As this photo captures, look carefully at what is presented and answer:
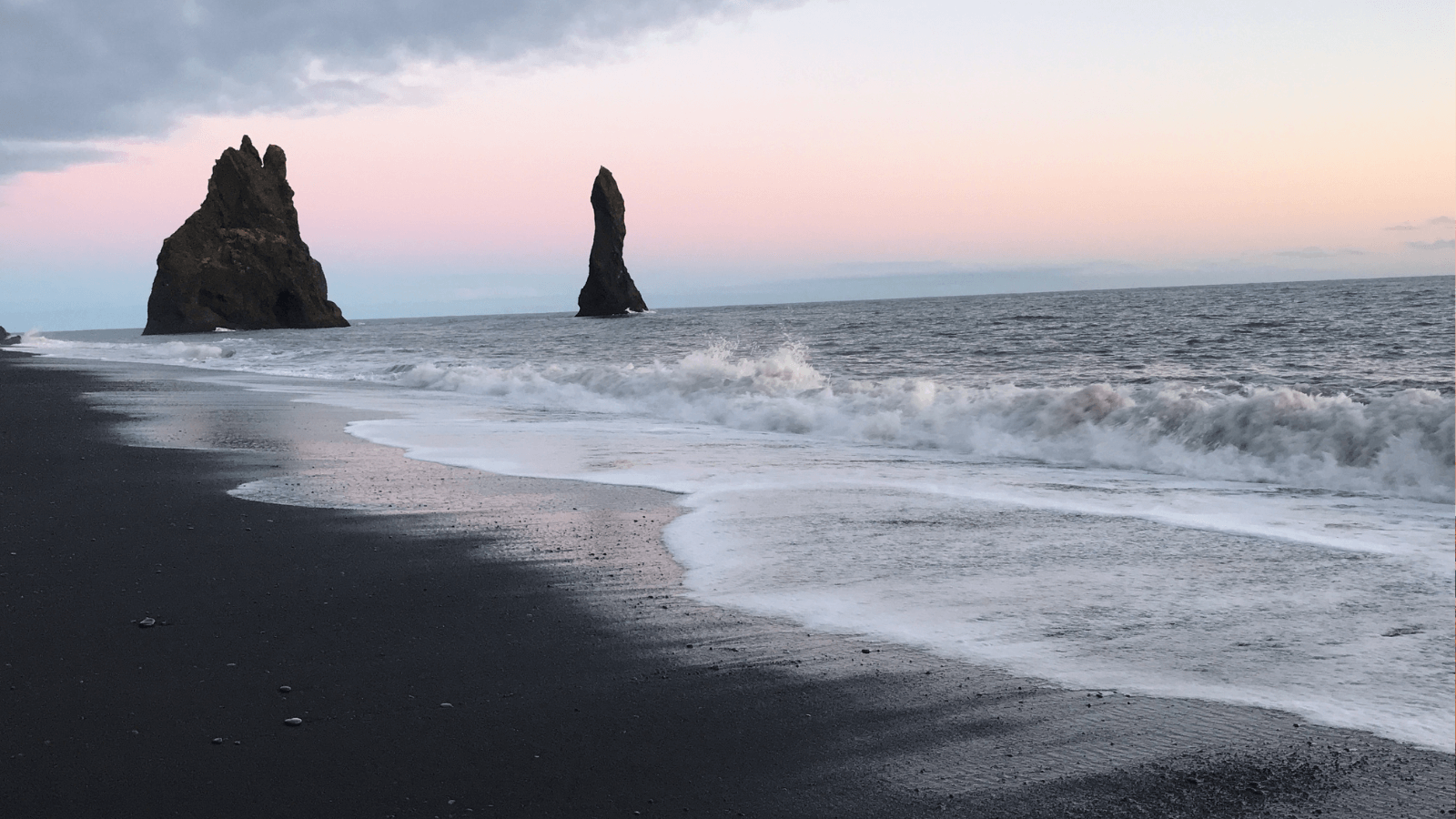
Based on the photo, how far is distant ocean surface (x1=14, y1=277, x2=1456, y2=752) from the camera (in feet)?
12.5

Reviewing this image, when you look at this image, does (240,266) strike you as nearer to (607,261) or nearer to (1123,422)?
(607,261)

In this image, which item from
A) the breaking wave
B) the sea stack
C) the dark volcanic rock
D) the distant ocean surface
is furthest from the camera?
the sea stack

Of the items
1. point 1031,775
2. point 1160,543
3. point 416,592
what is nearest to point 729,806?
point 1031,775

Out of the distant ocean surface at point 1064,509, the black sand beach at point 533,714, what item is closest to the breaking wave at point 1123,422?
the distant ocean surface at point 1064,509

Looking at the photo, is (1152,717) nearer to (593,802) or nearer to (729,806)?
(729,806)

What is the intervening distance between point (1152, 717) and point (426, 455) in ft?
26.2

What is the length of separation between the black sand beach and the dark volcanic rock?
93.2 metres

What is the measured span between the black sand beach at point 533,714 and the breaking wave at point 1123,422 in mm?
5802

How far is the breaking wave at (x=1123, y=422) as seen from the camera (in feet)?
26.6

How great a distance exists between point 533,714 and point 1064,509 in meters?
4.70

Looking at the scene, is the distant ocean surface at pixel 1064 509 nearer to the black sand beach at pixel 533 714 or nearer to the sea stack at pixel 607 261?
the black sand beach at pixel 533 714

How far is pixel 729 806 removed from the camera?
8.63 ft

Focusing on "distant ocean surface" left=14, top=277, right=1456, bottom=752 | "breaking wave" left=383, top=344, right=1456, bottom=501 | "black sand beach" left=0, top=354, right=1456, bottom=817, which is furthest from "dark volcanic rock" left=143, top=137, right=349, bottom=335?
"black sand beach" left=0, top=354, right=1456, bottom=817

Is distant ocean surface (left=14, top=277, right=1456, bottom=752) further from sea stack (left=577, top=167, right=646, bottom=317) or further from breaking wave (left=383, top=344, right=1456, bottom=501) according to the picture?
sea stack (left=577, top=167, right=646, bottom=317)
